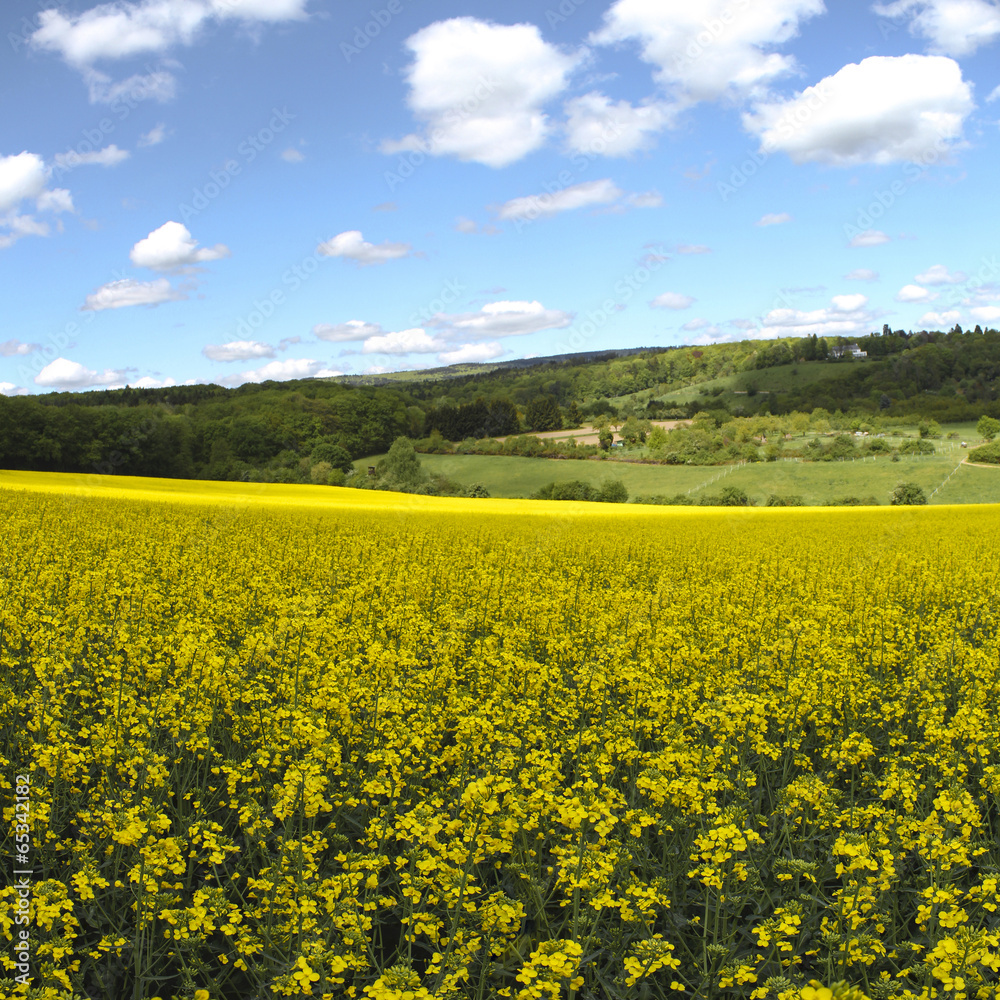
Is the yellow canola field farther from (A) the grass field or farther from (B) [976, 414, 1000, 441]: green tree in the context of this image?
(B) [976, 414, 1000, 441]: green tree

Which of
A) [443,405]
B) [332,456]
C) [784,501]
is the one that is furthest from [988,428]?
[332,456]

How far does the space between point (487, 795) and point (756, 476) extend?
67.3m

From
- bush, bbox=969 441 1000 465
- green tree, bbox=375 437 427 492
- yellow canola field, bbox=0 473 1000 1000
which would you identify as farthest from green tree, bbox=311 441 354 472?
yellow canola field, bbox=0 473 1000 1000

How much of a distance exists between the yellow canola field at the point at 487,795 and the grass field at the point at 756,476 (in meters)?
54.3

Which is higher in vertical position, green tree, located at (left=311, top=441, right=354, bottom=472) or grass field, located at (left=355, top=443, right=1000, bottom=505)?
green tree, located at (left=311, top=441, right=354, bottom=472)

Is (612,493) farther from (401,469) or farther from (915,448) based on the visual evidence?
(915,448)

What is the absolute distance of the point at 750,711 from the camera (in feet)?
18.7

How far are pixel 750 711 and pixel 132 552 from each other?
12.0 m

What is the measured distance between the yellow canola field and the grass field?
2139 inches

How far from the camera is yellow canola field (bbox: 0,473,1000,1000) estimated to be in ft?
11.5

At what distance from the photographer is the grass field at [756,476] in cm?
5797

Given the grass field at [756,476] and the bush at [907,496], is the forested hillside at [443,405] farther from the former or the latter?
the bush at [907,496]

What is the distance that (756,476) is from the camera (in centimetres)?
6594

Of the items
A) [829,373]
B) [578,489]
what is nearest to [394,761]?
[578,489]
